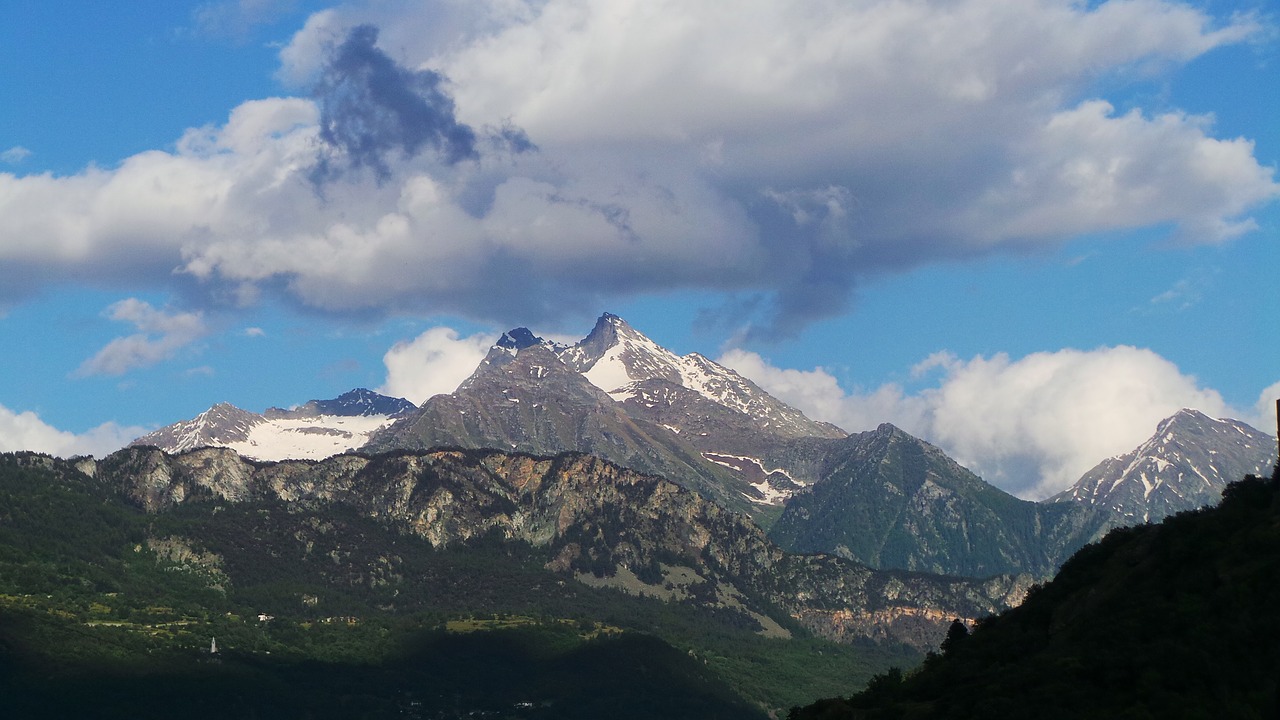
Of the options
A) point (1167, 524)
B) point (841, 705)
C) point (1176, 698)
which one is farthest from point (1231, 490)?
point (1176, 698)

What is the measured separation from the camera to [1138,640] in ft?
440

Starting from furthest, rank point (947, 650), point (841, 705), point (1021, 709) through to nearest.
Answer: point (947, 650), point (841, 705), point (1021, 709)

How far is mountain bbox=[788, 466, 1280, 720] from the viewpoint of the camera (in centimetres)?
12000

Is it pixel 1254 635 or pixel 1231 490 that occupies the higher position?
pixel 1231 490

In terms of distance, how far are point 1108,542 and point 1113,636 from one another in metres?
42.5

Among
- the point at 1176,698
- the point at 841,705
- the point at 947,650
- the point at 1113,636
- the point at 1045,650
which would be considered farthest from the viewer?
the point at 947,650

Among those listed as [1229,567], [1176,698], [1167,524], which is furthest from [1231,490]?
[1176,698]

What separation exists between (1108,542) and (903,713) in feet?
144

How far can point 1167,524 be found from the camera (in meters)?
164

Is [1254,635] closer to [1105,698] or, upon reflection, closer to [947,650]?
[1105,698]

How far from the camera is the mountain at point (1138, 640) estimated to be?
12000cm

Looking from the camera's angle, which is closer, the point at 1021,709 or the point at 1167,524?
the point at 1021,709

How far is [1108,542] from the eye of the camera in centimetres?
17850

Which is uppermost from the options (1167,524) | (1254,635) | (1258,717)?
(1167,524)
